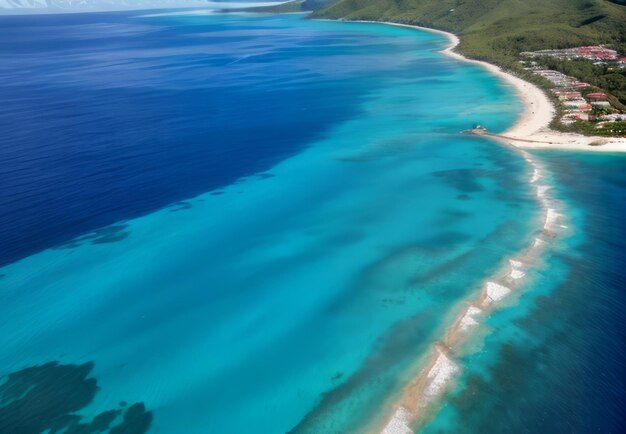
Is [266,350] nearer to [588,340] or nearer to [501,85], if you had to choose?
[588,340]

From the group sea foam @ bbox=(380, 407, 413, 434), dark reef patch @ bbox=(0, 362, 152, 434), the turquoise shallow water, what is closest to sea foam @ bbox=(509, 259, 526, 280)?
the turquoise shallow water

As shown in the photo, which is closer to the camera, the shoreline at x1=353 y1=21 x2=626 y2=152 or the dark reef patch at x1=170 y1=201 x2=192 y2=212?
the dark reef patch at x1=170 y1=201 x2=192 y2=212

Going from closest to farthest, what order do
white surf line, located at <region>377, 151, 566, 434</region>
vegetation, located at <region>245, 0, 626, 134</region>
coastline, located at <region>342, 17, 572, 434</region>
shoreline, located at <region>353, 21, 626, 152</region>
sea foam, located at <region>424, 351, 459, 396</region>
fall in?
white surf line, located at <region>377, 151, 566, 434</region>
coastline, located at <region>342, 17, 572, 434</region>
sea foam, located at <region>424, 351, 459, 396</region>
shoreline, located at <region>353, 21, 626, 152</region>
vegetation, located at <region>245, 0, 626, 134</region>

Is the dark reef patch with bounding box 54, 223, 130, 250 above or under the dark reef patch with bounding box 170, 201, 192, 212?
above

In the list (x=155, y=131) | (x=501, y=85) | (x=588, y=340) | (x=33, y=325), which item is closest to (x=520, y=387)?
(x=588, y=340)

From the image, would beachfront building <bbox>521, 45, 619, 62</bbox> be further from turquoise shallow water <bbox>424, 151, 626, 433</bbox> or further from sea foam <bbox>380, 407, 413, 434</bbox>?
sea foam <bbox>380, 407, 413, 434</bbox>

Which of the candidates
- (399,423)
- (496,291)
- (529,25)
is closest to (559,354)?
(496,291)

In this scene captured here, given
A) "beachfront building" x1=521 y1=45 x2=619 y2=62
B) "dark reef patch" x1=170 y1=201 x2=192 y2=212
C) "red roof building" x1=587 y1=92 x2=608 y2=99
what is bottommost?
"dark reef patch" x1=170 y1=201 x2=192 y2=212
